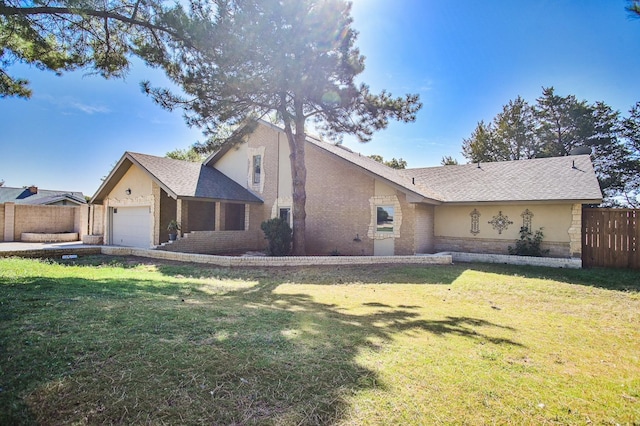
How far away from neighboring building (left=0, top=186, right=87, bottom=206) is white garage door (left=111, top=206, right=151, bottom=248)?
1358 cm

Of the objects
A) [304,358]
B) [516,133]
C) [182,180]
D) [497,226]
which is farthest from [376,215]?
[516,133]

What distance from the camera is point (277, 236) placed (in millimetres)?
15594

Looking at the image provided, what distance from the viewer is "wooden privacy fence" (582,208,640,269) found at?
1288 centimetres

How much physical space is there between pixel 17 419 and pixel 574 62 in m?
19.3

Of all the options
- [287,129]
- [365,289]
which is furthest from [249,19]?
[365,289]

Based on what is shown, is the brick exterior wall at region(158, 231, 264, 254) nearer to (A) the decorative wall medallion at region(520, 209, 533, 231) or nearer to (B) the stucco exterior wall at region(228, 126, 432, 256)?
(B) the stucco exterior wall at region(228, 126, 432, 256)

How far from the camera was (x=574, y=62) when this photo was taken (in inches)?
564

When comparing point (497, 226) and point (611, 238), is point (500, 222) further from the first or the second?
point (611, 238)

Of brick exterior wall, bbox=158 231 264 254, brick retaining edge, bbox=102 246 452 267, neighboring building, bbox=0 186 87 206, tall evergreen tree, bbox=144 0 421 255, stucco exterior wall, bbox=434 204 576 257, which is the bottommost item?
brick retaining edge, bbox=102 246 452 267

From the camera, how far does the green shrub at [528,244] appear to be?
1445 centimetres

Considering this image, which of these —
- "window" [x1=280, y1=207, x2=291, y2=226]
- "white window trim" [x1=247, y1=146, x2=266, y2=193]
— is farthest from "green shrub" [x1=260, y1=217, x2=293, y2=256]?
"white window trim" [x1=247, y1=146, x2=266, y2=193]

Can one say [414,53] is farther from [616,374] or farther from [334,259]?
[616,374]

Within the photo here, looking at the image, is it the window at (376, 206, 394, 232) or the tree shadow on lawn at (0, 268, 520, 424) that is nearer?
the tree shadow on lawn at (0, 268, 520, 424)

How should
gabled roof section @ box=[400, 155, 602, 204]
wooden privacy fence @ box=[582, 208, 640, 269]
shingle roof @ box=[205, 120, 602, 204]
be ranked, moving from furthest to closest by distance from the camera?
1. shingle roof @ box=[205, 120, 602, 204]
2. gabled roof section @ box=[400, 155, 602, 204]
3. wooden privacy fence @ box=[582, 208, 640, 269]
